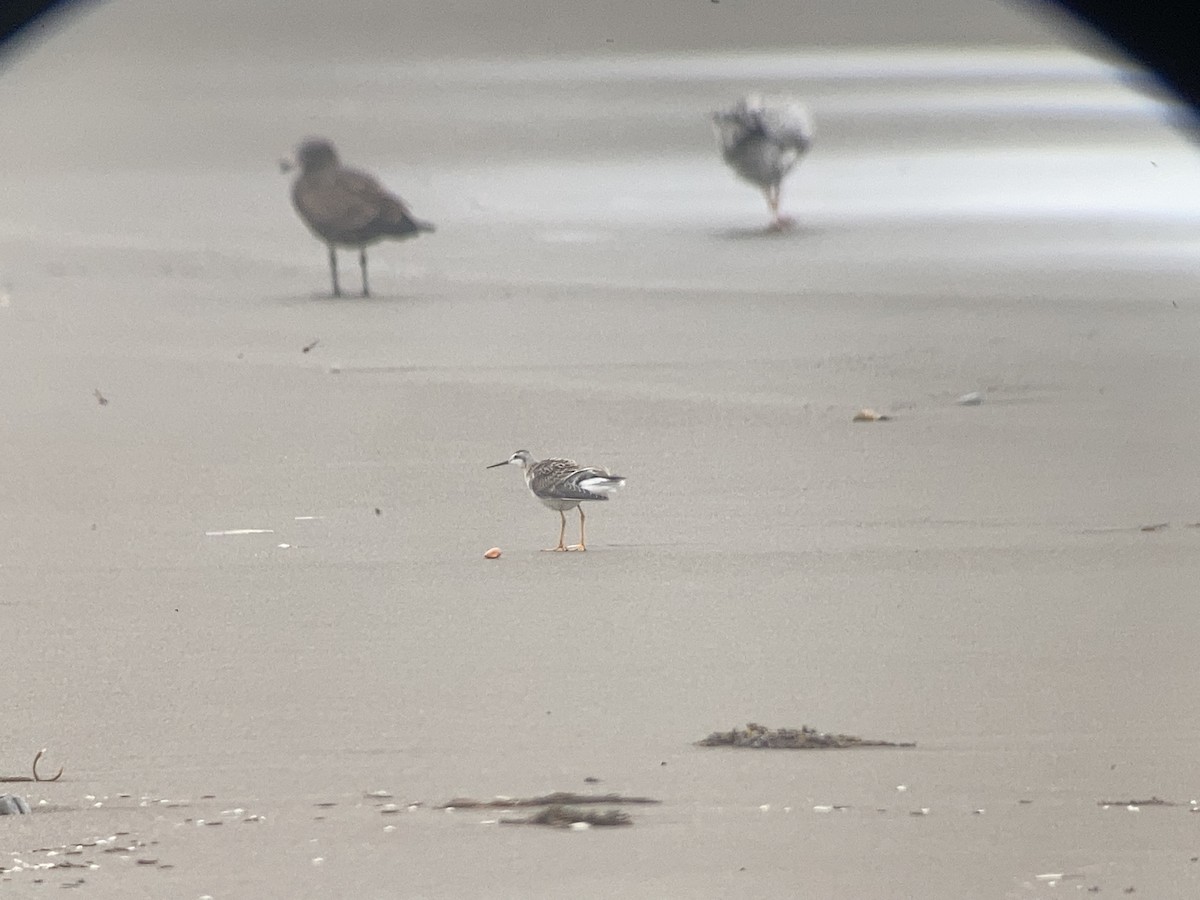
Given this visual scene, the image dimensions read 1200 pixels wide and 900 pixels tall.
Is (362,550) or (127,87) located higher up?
(127,87)

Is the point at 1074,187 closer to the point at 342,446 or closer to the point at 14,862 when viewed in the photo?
the point at 342,446

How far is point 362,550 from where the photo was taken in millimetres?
5434

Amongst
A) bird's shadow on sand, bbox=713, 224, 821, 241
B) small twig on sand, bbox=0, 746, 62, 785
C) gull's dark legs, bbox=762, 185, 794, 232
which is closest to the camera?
small twig on sand, bbox=0, 746, 62, 785

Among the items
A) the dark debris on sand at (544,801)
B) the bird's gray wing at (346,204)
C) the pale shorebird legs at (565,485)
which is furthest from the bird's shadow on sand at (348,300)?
the dark debris on sand at (544,801)

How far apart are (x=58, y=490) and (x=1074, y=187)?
6059 mm

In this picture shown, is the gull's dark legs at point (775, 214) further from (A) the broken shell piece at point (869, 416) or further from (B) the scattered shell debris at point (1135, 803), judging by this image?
(B) the scattered shell debris at point (1135, 803)

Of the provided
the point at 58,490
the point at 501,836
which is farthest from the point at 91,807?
the point at 58,490

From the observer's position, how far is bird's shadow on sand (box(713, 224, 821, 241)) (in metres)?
10.3

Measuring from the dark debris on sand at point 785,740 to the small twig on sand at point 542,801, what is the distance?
329mm

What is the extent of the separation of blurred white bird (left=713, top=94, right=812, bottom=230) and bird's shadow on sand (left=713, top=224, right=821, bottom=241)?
0.89 ft

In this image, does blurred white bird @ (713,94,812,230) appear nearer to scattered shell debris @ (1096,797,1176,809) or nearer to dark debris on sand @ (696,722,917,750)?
dark debris on sand @ (696,722,917,750)

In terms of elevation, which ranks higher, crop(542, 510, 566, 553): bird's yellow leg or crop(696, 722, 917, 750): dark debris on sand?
crop(542, 510, 566, 553): bird's yellow leg

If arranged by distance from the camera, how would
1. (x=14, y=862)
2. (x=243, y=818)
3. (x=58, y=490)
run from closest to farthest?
(x=14, y=862)
(x=243, y=818)
(x=58, y=490)

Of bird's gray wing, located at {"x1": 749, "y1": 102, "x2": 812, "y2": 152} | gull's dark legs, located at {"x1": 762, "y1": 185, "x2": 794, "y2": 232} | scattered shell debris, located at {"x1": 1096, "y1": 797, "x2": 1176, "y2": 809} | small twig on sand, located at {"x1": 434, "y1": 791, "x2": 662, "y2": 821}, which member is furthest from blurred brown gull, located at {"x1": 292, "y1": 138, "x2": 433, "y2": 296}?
scattered shell debris, located at {"x1": 1096, "y1": 797, "x2": 1176, "y2": 809}
